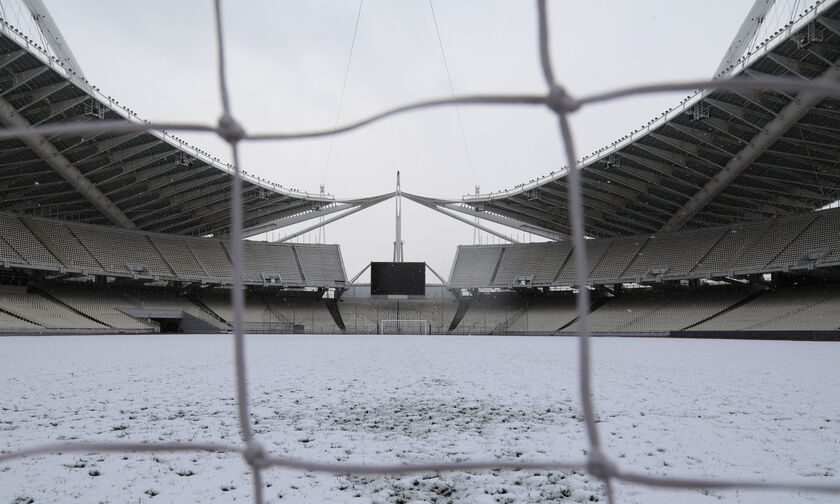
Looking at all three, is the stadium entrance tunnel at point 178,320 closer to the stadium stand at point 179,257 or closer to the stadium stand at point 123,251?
the stadium stand at point 123,251

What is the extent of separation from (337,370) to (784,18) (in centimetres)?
2587

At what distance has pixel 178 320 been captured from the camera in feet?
132

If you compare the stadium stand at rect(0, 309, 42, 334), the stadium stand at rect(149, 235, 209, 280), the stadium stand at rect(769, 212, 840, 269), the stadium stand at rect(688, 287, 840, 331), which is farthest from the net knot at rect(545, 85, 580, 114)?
the stadium stand at rect(149, 235, 209, 280)

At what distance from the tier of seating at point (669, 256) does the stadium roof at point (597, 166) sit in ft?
4.33

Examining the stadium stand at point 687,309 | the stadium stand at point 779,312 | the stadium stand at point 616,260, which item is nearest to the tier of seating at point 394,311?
the stadium stand at point 616,260

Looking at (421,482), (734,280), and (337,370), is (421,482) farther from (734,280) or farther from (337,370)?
(734,280)

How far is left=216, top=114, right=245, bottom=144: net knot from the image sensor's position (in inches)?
107

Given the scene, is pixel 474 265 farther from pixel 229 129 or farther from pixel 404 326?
pixel 229 129

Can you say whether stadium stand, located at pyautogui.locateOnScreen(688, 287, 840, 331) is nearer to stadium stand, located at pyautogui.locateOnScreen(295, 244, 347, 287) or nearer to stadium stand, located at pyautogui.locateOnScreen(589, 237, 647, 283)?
stadium stand, located at pyautogui.locateOnScreen(589, 237, 647, 283)

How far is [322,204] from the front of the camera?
46.7 m

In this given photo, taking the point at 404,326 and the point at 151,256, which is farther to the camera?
the point at 404,326

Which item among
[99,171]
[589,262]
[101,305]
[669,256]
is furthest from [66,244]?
[669,256]

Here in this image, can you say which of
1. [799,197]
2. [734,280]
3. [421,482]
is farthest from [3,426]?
[734,280]

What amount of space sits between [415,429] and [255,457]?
360 centimetres
